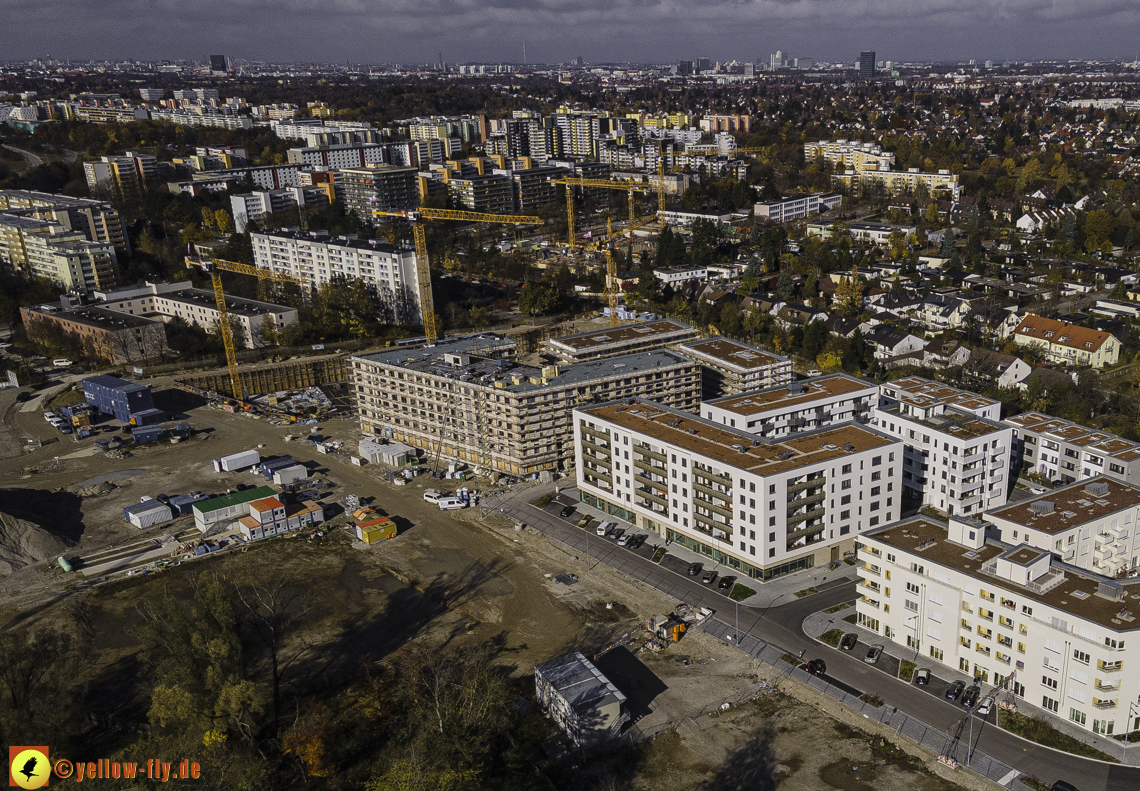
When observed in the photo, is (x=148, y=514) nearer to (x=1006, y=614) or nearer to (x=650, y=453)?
(x=650, y=453)

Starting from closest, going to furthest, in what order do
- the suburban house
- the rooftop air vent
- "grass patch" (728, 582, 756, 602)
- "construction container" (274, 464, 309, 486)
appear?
the rooftop air vent
"grass patch" (728, 582, 756, 602)
"construction container" (274, 464, 309, 486)
the suburban house

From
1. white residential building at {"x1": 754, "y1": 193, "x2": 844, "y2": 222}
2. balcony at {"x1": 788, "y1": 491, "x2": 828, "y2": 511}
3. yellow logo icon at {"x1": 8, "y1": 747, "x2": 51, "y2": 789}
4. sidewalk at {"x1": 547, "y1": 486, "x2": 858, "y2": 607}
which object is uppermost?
white residential building at {"x1": 754, "y1": 193, "x2": 844, "y2": 222}

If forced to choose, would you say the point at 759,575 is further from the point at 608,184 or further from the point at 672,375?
the point at 608,184

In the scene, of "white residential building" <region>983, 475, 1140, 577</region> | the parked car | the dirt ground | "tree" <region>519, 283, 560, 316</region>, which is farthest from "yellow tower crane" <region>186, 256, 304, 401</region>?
the parked car

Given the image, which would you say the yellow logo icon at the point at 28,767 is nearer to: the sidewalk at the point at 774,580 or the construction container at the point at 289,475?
the construction container at the point at 289,475

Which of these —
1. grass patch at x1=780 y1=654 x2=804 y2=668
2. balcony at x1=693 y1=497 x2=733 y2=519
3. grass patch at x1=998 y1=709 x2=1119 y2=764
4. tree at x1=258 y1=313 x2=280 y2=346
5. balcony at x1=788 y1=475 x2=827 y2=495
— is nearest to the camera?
grass patch at x1=998 y1=709 x2=1119 y2=764

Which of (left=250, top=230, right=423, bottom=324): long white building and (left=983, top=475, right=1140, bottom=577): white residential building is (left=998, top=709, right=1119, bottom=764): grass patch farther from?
(left=250, top=230, right=423, bottom=324): long white building

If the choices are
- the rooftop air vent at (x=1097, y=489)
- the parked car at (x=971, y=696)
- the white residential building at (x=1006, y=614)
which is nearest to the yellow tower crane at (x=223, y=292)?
the white residential building at (x=1006, y=614)

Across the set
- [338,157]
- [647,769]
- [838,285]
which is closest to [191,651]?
[647,769]
